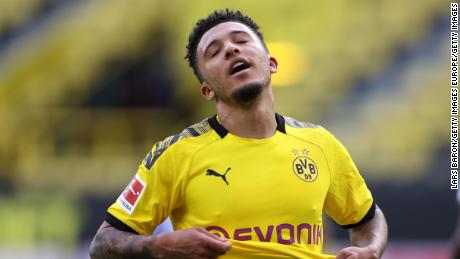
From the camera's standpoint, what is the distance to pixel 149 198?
4.10 metres

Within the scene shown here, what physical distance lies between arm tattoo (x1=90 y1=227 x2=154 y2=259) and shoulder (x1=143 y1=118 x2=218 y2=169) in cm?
29

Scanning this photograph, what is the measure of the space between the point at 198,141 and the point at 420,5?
10449 mm

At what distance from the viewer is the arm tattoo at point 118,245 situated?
3988 mm

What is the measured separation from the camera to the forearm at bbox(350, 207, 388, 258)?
4.39 meters

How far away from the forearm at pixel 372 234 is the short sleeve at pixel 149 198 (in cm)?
88

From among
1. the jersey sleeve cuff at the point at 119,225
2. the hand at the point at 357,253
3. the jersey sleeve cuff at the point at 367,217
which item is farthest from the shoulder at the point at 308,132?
the jersey sleeve cuff at the point at 119,225

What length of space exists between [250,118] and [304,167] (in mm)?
302

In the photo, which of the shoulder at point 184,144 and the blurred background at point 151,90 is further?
the blurred background at point 151,90

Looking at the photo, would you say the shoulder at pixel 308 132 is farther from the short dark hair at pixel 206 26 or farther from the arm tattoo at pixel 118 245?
the arm tattoo at pixel 118 245

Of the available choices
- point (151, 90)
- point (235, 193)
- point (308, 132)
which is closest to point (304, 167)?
point (308, 132)

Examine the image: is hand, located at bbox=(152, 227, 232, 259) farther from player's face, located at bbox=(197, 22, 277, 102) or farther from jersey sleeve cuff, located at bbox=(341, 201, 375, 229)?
jersey sleeve cuff, located at bbox=(341, 201, 375, 229)

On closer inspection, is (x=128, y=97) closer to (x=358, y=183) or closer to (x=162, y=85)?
(x=162, y=85)

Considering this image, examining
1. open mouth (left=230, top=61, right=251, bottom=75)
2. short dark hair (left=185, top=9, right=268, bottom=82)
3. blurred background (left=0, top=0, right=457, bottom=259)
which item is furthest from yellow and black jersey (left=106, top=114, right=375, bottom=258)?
blurred background (left=0, top=0, right=457, bottom=259)

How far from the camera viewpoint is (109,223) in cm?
416
